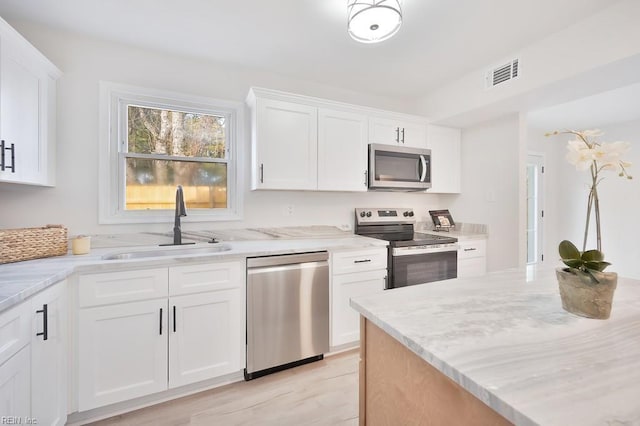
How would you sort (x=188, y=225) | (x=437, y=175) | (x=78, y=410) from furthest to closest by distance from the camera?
(x=437, y=175)
(x=188, y=225)
(x=78, y=410)

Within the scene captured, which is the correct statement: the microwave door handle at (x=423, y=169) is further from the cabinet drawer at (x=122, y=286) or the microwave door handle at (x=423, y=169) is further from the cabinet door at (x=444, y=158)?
the cabinet drawer at (x=122, y=286)

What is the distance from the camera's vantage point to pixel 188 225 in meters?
2.43

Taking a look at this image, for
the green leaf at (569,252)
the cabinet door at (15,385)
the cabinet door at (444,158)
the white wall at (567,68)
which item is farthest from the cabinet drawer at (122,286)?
the white wall at (567,68)

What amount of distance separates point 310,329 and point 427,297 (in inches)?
54.6

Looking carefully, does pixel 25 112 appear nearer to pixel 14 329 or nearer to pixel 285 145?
pixel 14 329

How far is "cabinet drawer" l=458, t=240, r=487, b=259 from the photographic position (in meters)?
2.93

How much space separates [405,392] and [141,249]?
6.84 feet

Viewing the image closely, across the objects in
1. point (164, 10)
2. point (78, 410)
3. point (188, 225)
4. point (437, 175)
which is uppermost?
point (164, 10)

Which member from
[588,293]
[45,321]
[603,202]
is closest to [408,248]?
[588,293]

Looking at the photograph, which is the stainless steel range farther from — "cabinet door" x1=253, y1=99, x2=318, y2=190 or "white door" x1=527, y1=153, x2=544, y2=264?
"white door" x1=527, y1=153, x2=544, y2=264

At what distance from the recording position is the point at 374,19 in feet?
4.96

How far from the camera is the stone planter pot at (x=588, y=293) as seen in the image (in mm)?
801

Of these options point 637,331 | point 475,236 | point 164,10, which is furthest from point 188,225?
point 475,236

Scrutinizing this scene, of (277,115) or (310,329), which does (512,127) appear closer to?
(277,115)
